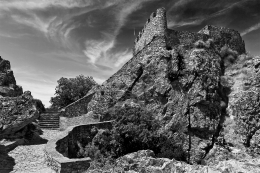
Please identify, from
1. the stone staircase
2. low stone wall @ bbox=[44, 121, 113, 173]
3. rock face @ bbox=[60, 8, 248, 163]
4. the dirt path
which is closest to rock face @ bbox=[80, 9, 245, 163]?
rock face @ bbox=[60, 8, 248, 163]

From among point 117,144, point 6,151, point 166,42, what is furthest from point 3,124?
point 166,42

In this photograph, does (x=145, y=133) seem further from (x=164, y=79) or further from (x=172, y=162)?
(x=164, y=79)

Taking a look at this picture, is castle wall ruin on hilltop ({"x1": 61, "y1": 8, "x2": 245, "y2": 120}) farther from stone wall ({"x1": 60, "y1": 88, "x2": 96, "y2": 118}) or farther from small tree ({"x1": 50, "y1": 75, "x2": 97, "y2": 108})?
small tree ({"x1": 50, "y1": 75, "x2": 97, "y2": 108})

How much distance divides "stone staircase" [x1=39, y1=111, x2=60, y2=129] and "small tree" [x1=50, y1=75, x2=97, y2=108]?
36.3 feet

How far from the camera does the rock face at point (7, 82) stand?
15252 millimetres

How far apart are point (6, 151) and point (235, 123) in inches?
620

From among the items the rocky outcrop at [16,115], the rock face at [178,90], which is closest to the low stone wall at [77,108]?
the rock face at [178,90]

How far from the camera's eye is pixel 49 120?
16656 millimetres

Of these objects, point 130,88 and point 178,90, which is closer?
point 178,90

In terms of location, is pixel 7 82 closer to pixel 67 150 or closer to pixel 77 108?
pixel 77 108

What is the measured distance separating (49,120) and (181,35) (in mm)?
15632

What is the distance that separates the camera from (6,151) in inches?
381

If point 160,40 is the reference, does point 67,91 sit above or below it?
below

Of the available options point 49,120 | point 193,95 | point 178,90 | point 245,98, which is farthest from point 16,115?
point 245,98
